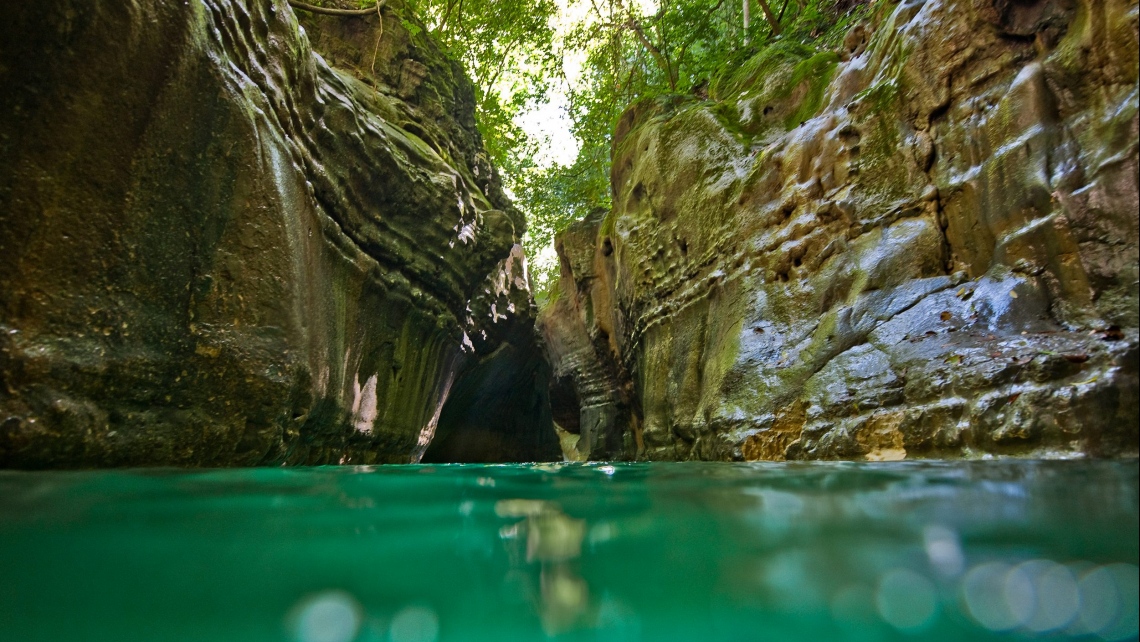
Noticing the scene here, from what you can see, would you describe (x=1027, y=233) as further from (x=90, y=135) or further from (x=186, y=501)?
(x=90, y=135)

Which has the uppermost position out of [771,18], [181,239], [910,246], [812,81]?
[771,18]

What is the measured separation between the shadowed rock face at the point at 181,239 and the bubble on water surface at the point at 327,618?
335 centimetres

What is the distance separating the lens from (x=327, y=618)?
1207 mm

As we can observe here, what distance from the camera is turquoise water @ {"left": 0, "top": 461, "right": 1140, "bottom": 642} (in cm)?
118

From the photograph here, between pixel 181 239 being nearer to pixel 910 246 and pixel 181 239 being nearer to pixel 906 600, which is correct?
pixel 906 600

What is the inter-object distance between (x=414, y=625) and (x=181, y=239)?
14.3 ft

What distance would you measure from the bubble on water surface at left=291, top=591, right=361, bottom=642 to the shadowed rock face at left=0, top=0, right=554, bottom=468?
3347 mm

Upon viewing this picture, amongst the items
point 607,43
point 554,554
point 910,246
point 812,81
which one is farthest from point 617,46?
point 554,554

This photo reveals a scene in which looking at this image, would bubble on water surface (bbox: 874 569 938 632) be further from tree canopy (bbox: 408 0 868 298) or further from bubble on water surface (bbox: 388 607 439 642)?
tree canopy (bbox: 408 0 868 298)

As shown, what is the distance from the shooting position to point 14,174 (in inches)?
136

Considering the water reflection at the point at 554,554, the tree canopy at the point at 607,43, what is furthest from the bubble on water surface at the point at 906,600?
the tree canopy at the point at 607,43

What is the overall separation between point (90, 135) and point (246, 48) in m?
1.64

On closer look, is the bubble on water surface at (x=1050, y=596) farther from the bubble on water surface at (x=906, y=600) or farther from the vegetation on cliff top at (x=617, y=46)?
the vegetation on cliff top at (x=617, y=46)

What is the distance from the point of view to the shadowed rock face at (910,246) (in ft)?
10.4
